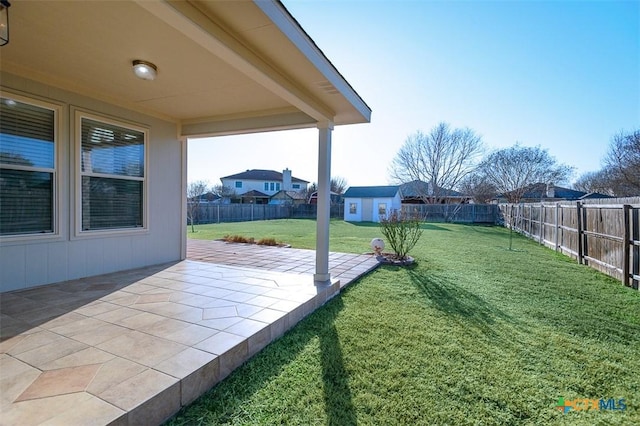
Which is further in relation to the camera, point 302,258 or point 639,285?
point 302,258

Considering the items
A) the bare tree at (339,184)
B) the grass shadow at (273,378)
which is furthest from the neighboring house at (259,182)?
the grass shadow at (273,378)

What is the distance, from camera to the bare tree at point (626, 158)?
1593 cm

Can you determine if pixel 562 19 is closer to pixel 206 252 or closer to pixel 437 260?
pixel 437 260

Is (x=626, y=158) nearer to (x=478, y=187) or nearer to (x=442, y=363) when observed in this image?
(x=478, y=187)

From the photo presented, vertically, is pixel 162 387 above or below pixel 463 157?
below

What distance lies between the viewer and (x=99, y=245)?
4.10m

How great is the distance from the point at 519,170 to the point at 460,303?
25891 mm

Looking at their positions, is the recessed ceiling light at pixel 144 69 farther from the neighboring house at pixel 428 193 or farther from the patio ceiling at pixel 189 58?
the neighboring house at pixel 428 193

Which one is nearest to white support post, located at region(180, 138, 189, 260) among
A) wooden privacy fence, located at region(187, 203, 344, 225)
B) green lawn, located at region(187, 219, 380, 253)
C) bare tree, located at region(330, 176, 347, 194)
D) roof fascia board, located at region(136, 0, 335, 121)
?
roof fascia board, located at region(136, 0, 335, 121)

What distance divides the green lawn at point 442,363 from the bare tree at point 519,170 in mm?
23922

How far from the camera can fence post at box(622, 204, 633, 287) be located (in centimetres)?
495

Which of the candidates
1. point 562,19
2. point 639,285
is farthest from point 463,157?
point 639,285

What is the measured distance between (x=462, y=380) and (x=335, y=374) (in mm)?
926

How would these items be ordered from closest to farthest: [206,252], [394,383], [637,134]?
1. [394,383]
2. [206,252]
3. [637,134]
